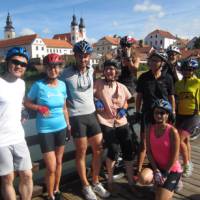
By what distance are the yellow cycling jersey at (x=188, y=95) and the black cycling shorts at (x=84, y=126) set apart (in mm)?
1647

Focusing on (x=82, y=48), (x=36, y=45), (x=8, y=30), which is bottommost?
(x=82, y=48)

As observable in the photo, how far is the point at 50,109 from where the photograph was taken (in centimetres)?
379

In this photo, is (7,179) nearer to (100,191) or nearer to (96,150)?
(96,150)

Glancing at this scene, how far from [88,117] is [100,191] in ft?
3.48

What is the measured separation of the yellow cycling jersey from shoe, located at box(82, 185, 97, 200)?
1.96 meters

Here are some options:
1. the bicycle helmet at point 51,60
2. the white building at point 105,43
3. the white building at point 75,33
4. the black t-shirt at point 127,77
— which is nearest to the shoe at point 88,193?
the black t-shirt at point 127,77

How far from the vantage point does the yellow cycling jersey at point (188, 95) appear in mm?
4961

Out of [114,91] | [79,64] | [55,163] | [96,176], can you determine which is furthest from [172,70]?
[55,163]

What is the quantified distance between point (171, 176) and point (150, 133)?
1.91 feet

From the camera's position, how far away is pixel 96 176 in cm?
440

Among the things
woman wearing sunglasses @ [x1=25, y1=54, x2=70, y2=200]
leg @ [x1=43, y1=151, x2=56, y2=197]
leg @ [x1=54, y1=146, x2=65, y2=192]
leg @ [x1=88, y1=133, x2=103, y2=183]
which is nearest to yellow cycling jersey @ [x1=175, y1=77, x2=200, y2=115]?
leg @ [x1=88, y1=133, x2=103, y2=183]

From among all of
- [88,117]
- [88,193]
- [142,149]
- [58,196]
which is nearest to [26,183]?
[58,196]

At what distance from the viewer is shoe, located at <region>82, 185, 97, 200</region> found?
417cm

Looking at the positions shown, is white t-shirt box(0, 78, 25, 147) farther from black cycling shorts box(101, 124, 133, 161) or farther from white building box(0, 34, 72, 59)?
white building box(0, 34, 72, 59)
